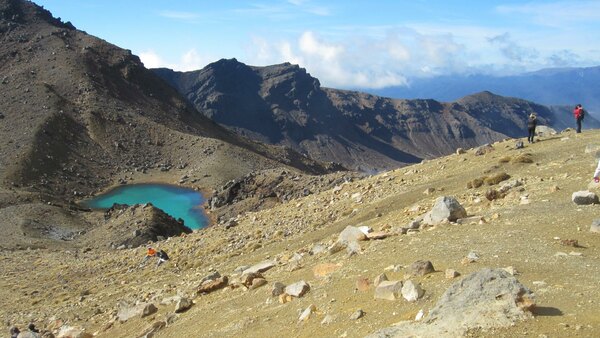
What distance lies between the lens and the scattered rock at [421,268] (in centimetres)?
1334

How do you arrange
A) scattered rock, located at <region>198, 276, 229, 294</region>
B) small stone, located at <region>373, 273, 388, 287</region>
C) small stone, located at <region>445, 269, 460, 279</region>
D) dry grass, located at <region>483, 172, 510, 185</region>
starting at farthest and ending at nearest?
dry grass, located at <region>483, 172, 510, 185</region>, scattered rock, located at <region>198, 276, 229, 294</region>, small stone, located at <region>373, 273, 388, 287</region>, small stone, located at <region>445, 269, 460, 279</region>

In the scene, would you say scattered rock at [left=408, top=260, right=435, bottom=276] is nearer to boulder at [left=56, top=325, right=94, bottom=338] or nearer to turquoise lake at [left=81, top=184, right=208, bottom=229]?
boulder at [left=56, top=325, right=94, bottom=338]

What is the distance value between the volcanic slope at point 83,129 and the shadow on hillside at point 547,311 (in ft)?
172

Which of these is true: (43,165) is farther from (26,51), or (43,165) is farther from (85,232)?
(26,51)

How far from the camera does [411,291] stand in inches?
476

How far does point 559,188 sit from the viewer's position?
20297mm

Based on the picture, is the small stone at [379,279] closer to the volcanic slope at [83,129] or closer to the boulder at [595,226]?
the boulder at [595,226]

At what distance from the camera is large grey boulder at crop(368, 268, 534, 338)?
9.70m

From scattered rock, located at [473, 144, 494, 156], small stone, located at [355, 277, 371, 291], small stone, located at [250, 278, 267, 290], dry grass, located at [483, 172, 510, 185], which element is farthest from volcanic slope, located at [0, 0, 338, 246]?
small stone, located at [355, 277, 371, 291]

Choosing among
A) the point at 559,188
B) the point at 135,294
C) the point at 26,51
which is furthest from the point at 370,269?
the point at 26,51

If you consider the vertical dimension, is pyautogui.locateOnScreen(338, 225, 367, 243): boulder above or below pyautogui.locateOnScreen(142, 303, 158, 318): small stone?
above

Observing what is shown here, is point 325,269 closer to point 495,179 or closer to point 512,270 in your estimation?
point 512,270

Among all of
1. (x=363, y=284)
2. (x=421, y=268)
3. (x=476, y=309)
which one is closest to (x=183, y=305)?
(x=363, y=284)

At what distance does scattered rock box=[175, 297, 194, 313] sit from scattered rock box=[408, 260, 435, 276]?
8272 millimetres
